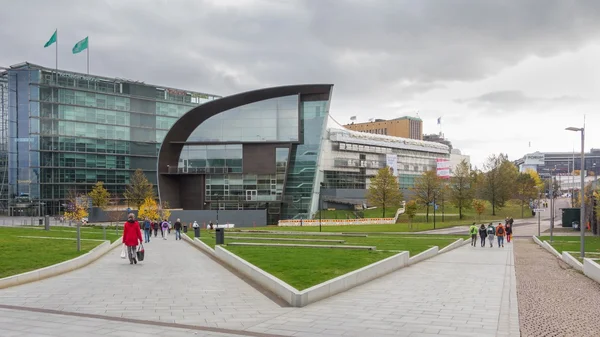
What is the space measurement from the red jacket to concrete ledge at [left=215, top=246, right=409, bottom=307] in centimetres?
356

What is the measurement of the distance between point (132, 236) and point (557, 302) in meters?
14.1

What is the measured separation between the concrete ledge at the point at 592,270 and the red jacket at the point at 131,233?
52.3 feet

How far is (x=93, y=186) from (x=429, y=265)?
249 ft

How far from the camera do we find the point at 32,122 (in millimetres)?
82438

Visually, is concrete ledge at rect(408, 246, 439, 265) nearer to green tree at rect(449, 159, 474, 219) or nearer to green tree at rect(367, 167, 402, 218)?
green tree at rect(367, 167, 402, 218)

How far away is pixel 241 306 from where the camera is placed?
12578 mm

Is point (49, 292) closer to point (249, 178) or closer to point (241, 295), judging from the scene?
point (241, 295)

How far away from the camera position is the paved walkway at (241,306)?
10.3 meters

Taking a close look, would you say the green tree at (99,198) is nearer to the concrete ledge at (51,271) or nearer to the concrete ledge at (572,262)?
the concrete ledge at (51,271)

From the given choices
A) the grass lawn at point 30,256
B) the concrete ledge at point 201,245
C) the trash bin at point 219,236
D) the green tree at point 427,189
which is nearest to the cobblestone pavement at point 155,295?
the grass lawn at point 30,256

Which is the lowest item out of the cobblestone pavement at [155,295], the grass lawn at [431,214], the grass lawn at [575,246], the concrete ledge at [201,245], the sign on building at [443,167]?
the grass lawn at [431,214]

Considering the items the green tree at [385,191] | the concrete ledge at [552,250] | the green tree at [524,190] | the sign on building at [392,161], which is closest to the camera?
the concrete ledge at [552,250]

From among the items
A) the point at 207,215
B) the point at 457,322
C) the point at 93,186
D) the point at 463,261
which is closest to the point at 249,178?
the point at 207,215

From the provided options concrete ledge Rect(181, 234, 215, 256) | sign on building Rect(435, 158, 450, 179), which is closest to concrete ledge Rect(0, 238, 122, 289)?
concrete ledge Rect(181, 234, 215, 256)
